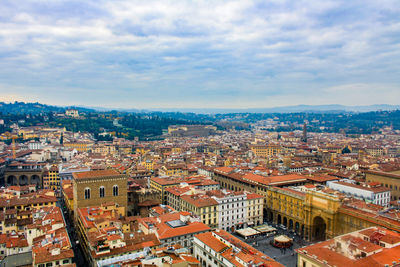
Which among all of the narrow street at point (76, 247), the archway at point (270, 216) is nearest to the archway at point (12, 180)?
the narrow street at point (76, 247)

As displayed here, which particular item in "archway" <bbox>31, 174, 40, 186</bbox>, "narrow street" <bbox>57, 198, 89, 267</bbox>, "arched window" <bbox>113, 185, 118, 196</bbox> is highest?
"arched window" <bbox>113, 185, 118, 196</bbox>

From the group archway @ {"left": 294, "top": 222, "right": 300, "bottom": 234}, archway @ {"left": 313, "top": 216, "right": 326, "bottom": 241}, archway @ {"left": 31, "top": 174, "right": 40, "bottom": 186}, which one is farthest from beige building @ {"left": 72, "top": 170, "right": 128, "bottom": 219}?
archway @ {"left": 31, "top": 174, "right": 40, "bottom": 186}

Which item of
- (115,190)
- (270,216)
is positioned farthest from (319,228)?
(115,190)

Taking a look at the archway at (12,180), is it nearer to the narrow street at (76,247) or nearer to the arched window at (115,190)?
the narrow street at (76,247)

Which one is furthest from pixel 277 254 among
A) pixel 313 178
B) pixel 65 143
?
pixel 65 143

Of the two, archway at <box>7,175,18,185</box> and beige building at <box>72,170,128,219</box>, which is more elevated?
beige building at <box>72,170,128,219</box>

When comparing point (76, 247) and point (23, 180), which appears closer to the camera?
point (76, 247)

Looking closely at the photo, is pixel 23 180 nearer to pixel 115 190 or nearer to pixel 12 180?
pixel 12 180

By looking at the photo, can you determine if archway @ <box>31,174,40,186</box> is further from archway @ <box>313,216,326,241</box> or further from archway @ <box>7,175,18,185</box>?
archway @ <box>313,216,326,241</box>
